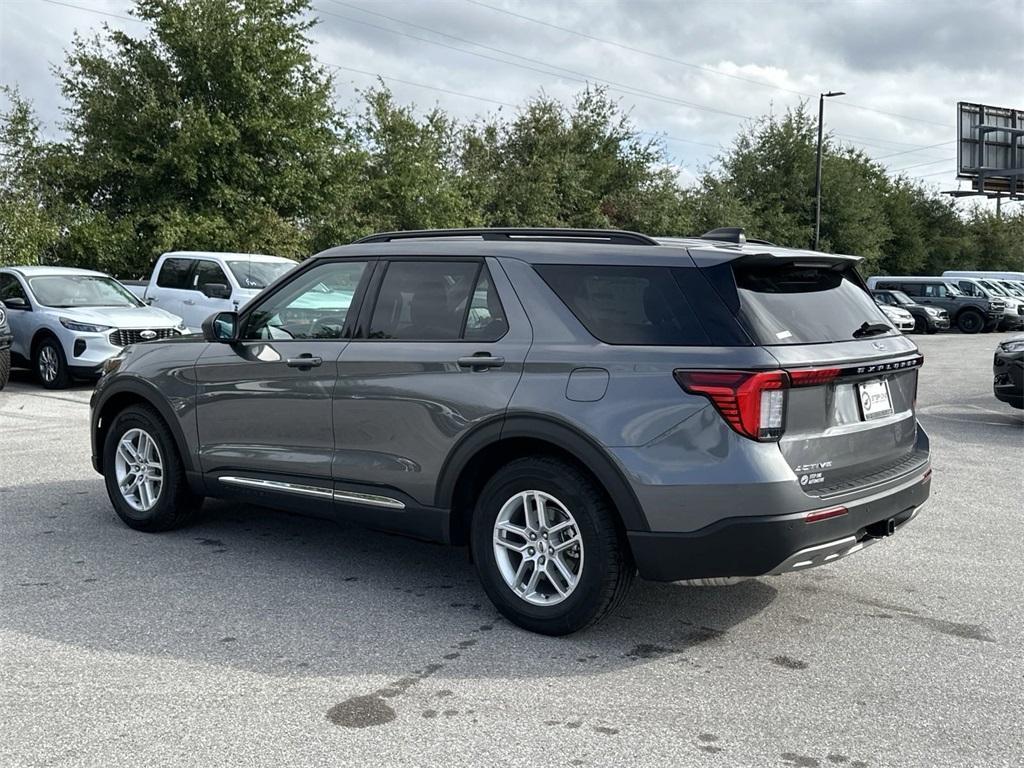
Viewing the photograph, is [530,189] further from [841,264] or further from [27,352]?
[841,264]

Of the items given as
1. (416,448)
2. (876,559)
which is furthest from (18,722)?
(876,559)

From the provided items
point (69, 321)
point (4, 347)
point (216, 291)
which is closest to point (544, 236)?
point (4, 347)

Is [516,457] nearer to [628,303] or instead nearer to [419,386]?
[419,386]

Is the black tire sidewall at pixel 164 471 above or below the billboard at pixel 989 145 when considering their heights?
below

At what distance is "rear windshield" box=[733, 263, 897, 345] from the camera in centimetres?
431

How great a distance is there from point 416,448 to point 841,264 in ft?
6.99

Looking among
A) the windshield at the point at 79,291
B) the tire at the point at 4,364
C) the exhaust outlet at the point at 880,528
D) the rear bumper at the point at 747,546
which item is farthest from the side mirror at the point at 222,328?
the windshield at the point at 79,291

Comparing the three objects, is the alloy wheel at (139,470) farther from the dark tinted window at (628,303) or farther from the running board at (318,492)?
the dark tinted window at (628,303)

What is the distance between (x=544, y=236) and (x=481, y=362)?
2.42 ft

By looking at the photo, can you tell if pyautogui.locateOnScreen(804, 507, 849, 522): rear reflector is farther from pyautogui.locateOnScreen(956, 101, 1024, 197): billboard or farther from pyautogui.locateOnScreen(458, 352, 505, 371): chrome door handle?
pyautogui.locateOnScreen(956, 101, 1024, 197): billboard

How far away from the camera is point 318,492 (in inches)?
209

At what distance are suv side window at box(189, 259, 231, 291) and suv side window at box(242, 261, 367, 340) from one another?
37.7 feet

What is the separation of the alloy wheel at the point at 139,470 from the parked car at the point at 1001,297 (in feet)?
115

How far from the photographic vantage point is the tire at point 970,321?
36.0 meters
